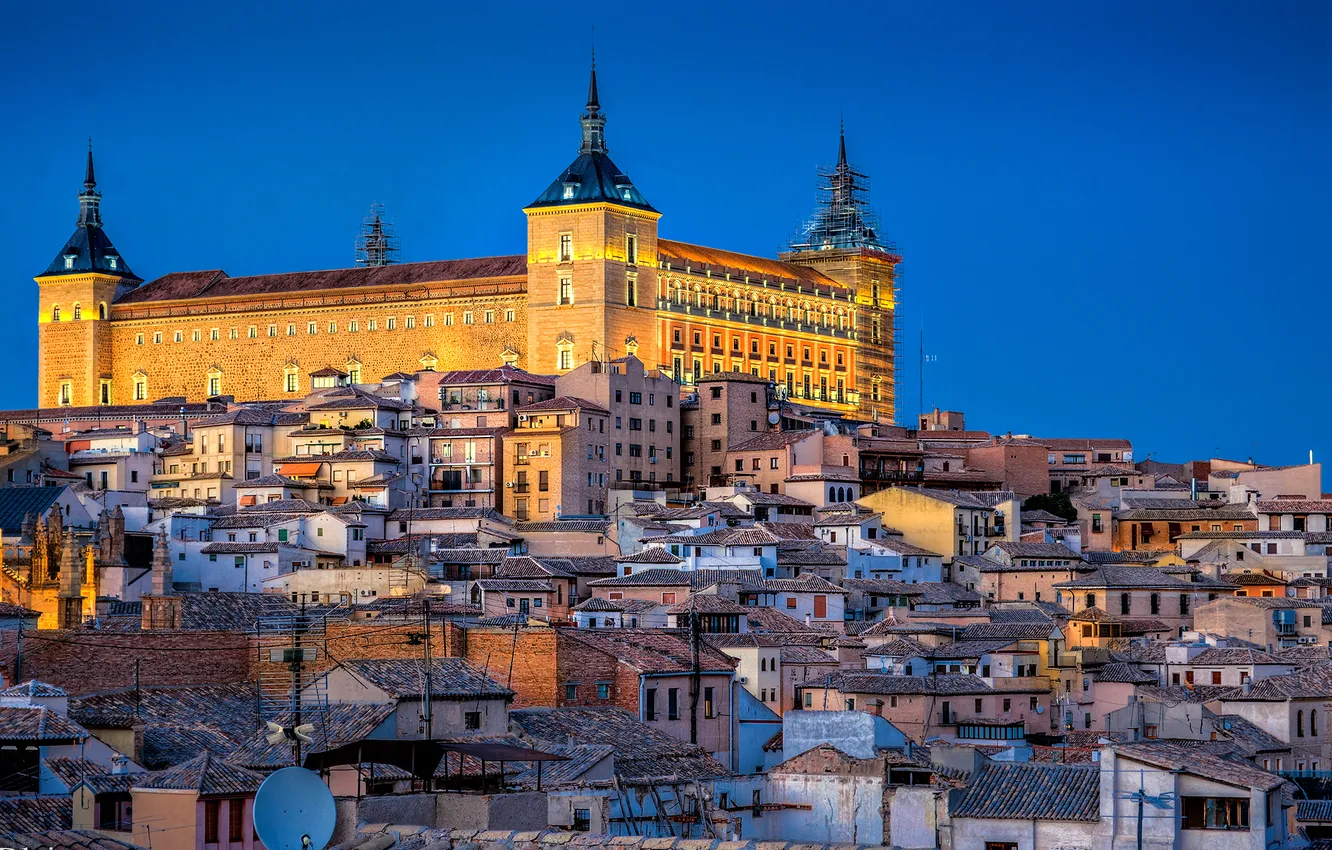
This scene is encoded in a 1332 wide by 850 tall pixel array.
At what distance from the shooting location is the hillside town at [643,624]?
26688mm

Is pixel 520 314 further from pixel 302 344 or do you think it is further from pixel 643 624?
pixel 643 624

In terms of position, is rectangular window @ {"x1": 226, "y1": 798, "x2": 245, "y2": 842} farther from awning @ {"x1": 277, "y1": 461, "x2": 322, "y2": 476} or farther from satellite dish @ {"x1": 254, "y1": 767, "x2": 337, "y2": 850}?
awning @ {"x1": 277, "y1": 461, "x2": 322, "y2": 476}

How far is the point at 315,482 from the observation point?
78375 mm

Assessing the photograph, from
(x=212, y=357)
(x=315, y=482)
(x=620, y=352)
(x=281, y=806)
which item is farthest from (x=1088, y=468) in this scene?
(x=281, y=806)

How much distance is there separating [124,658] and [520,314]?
215 feet

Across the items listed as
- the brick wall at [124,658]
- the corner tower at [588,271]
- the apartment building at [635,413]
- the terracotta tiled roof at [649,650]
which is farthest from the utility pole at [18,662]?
the corner tower at [588,271]

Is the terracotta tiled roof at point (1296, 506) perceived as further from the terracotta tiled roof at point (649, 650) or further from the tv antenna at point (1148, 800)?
the tv antenna at point (1148, 800)

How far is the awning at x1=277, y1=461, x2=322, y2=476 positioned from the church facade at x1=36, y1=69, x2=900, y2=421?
62.3ft

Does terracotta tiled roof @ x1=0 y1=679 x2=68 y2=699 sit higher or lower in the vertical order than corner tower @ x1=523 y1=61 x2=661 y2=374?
lower

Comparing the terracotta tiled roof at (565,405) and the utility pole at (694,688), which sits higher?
the terracotta tiled roof at (565,405)

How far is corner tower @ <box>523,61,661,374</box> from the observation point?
97938mm

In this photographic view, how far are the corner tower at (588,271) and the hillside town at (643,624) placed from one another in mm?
4481

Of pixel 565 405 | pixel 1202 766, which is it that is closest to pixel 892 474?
pixel 565 405

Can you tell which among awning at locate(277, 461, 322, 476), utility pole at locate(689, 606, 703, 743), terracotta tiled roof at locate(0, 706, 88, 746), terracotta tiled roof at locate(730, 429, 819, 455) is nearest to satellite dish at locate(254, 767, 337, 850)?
terracotta tiled roof at locate(0, 706, 88, 746)
